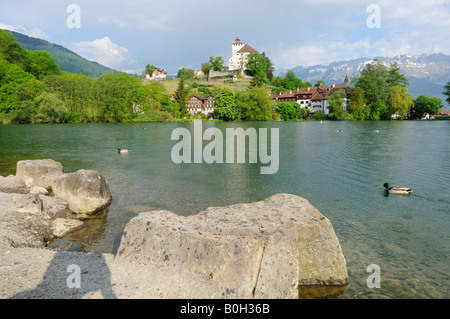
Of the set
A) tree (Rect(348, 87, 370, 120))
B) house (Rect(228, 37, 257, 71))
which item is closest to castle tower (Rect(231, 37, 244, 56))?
house (Rect(228, 37, 257, 71))

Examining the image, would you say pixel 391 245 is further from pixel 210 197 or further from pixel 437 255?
pixel 210 197

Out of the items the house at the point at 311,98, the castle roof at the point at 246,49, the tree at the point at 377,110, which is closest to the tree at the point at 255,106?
the house at the point at 311,98

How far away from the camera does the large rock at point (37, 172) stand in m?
17.1

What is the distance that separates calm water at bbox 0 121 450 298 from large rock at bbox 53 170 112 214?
0.91 metres

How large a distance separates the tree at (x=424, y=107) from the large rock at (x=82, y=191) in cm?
13304

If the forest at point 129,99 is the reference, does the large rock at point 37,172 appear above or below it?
below

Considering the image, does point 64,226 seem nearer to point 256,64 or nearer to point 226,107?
point 226,107

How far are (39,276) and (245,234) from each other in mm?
5100

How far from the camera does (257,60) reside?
16625cm

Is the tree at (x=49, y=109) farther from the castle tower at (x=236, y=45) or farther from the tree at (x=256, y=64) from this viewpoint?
the castle tower at (x=236, y=45)

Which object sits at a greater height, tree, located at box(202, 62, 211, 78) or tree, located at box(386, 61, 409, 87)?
tree, located at box(202, 62, 211, 78)

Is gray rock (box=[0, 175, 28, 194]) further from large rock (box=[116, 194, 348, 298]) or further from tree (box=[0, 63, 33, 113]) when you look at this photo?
tree (box=[0, 63, 33, 113])

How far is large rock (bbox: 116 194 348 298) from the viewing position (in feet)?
22.0

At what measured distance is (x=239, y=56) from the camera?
184 meters
